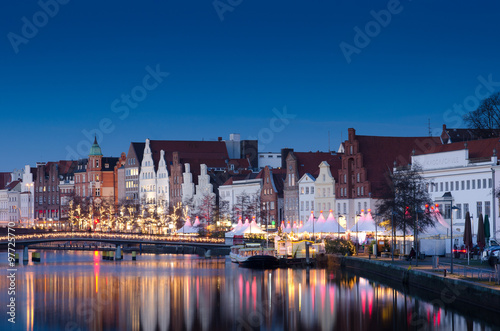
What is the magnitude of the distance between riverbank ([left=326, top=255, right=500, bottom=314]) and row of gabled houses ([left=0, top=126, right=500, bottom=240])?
6.59 meters

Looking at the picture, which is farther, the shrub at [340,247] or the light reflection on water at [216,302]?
the shrub at [340,247]

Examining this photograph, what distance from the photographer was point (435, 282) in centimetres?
5966

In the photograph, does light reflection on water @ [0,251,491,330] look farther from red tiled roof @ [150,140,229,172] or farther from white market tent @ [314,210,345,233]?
red tiled roof @ [150,140,229,172]

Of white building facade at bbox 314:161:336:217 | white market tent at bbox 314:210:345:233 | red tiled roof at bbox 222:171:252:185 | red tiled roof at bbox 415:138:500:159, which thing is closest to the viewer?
red tiled roof at bbox 415:138:500:159

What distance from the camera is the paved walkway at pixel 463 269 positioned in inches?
2144

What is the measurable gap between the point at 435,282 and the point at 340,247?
30532 millimetres

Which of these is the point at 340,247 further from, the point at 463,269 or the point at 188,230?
the point at 188,230

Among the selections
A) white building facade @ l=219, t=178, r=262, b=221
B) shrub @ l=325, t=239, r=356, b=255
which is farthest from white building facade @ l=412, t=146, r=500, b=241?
white building facade @ l=219, t=178, r=262, b=221

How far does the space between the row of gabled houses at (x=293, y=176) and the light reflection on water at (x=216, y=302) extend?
12.1 m

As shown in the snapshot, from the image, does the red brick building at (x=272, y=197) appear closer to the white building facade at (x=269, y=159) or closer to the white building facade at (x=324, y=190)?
the white building facade at (x=324, y=190)

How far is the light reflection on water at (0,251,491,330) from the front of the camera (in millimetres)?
54000

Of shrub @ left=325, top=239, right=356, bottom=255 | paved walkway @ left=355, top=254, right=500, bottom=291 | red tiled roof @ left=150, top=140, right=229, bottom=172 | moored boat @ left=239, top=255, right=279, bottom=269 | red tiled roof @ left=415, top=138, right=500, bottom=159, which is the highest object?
red tiled roof @ left=150, top=140, right=229, bottom=172

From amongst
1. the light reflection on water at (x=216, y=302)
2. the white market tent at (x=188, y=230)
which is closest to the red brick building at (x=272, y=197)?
the white market tent at (x=188, y=230)

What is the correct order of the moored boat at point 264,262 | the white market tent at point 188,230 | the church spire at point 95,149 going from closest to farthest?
the moored boat at point 264,262, the white market tent at point 188,230, the church spire at point 95,149
